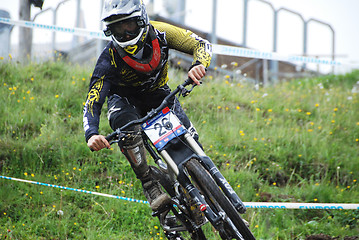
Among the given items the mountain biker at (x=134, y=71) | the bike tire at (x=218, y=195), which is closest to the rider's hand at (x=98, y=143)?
the mountain biker at (x=134, y=71)

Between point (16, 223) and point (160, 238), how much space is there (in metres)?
1.85

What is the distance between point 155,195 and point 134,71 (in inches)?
49.8

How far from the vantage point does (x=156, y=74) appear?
4359 mm

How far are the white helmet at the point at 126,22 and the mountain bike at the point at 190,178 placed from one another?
64cm

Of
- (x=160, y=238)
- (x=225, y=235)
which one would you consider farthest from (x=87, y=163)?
(x=225, y=235)

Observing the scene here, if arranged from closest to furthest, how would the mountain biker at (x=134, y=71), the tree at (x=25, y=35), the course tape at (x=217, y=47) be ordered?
the mountain biker at (x=134, y=71)
the course tape at (x=217, y=47)
the tree at (x=25, y=35)

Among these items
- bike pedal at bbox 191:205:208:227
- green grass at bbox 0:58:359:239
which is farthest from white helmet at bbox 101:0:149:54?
green grass at bbox 0:58:359:239

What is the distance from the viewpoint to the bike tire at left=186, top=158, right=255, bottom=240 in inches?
137

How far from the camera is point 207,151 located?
672 cm

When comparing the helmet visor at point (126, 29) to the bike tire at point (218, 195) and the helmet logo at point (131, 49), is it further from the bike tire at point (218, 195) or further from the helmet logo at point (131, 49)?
the bike tire at point (218, 195)

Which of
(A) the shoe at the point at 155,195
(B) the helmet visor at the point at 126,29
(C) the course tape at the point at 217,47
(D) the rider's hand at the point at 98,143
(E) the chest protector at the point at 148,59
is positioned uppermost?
(C) the course tape at the point at 217,47

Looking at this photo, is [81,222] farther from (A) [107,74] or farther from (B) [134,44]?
(B) [134,44]

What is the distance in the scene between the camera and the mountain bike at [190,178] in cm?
352

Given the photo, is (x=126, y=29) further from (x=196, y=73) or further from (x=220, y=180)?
(x=220, y=180)
